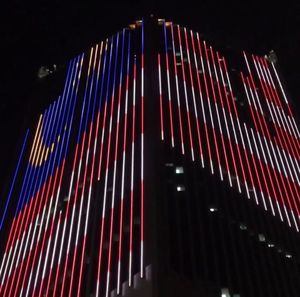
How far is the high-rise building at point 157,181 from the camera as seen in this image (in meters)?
15.7

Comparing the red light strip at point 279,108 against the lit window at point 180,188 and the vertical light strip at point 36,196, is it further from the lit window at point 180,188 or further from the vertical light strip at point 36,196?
the vertical light strip at point 36,196

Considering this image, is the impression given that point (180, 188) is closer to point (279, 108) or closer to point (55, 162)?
point (55, 162)

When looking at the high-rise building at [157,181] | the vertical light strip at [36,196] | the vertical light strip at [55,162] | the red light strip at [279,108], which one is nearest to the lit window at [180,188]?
the high-rise building at [157,181]

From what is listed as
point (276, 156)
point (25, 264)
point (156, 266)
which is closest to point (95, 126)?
point (25, 264)

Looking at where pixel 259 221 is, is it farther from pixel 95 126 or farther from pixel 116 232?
pixel 95 126

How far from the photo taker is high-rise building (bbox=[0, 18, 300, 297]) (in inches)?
617

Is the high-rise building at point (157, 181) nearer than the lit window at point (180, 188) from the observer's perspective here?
Yes

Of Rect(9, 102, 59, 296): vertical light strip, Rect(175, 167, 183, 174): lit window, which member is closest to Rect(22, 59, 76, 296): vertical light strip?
Rect(9, 102, 59, 296): vertical light strip

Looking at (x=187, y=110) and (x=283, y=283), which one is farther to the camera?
(x=187, y=110)

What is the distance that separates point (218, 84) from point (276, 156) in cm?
497

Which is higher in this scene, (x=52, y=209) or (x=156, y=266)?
(x=52, y=209)

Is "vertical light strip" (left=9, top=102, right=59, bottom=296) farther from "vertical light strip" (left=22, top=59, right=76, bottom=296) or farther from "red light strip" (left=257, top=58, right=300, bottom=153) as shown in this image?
"red light strip" (left=257, top=58, right=300, bottom=153)

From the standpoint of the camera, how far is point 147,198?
16.5 m

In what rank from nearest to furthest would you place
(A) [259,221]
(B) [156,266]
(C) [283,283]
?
1. (B) [156,266]
2. (C) [283,283]
3. (A) [259,221]
